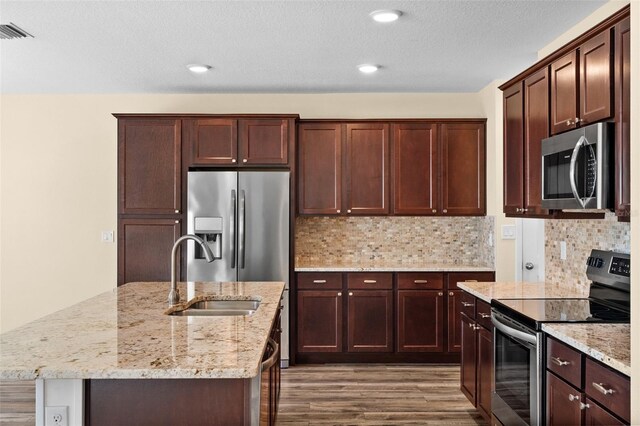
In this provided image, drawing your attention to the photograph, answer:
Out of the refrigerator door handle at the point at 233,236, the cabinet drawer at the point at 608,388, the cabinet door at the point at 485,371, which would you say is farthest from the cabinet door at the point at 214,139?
the cabinet drawer at the point at 608,388

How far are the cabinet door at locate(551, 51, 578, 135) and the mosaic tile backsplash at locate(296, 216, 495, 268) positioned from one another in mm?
2603

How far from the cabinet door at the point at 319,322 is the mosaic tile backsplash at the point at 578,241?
6.43 ft

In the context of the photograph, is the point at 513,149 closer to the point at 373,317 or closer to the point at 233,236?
the point at 373,317

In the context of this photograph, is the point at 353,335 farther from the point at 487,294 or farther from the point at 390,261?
the point at 487,294

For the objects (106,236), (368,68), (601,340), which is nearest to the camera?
(601,340)

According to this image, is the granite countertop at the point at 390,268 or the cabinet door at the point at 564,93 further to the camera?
the granite countertop at the point at 390,268

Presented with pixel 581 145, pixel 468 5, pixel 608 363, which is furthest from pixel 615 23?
pixel 608 363

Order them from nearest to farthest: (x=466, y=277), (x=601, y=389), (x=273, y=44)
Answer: (x=601, y=389)
(x=273, y=44)
(x=466, y=277)

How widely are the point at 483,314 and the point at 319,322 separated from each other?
6.66ft

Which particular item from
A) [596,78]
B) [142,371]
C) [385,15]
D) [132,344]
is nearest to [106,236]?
[385,15]

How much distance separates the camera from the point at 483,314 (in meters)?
3.34

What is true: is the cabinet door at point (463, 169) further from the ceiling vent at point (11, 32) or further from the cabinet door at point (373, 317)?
the ceiling vent at point (11, 32)

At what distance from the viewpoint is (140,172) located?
510 centimetres

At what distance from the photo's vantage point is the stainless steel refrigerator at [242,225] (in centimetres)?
495
